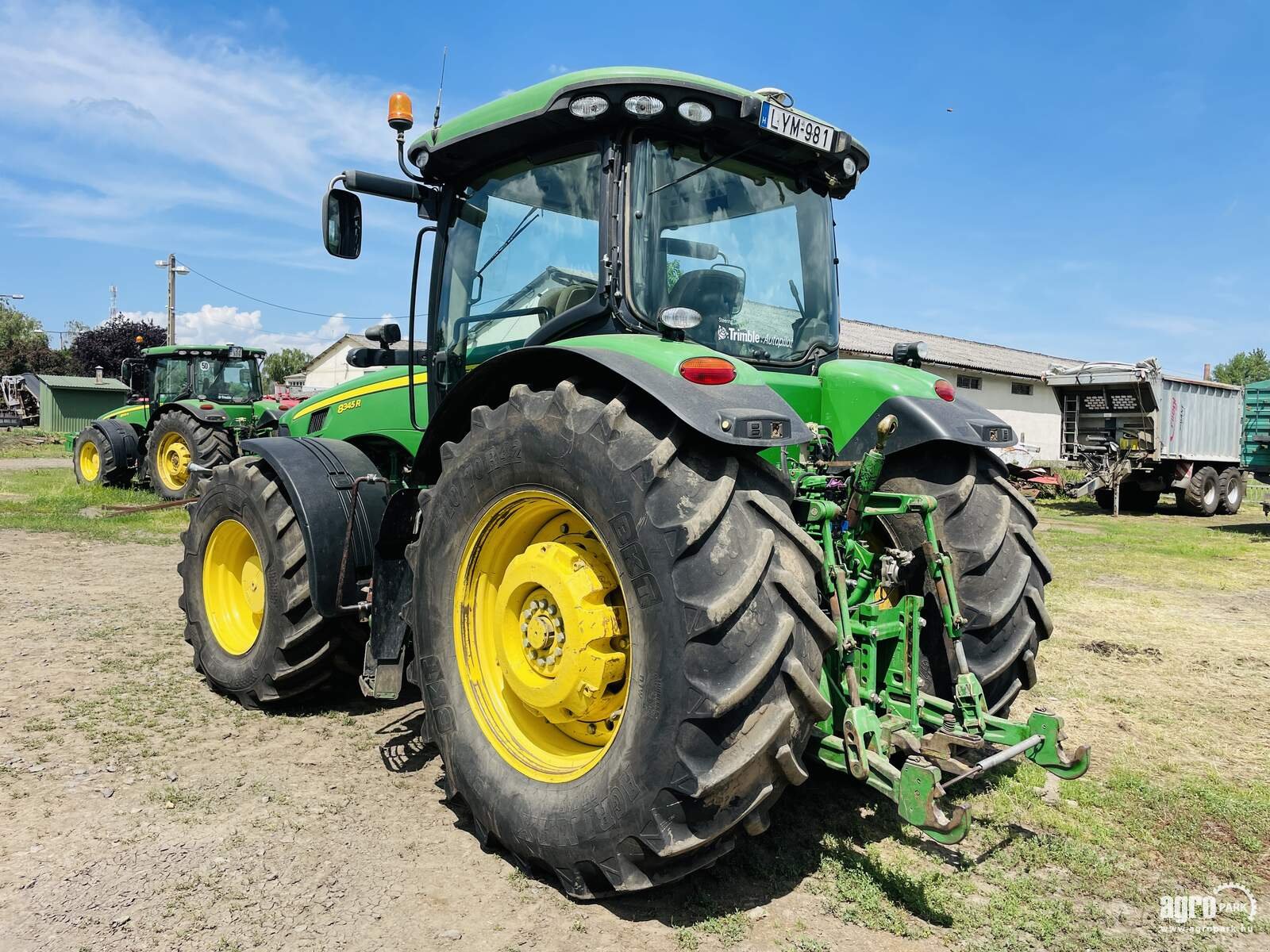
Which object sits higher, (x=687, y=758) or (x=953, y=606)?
(x=953, y=606)

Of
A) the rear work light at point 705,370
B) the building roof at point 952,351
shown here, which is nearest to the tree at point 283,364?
the building roof at point 952,351

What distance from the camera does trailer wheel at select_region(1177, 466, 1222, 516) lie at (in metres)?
17.3

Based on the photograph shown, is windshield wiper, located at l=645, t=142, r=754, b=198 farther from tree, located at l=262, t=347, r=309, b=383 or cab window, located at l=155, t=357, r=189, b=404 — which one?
tree, located at l=262, t=347, r=309, b=383

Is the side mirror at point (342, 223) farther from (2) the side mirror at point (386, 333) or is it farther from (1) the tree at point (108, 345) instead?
(1) the tree at point (108, 345)

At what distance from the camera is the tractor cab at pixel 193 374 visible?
1561 centimetres

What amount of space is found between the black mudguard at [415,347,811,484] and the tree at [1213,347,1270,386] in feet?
268

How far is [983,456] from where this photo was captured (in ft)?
11.6

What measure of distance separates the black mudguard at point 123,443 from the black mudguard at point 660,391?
14.4 metres

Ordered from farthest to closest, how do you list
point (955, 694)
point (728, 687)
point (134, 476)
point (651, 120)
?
point (134, 476) → point (651, 120) → point (955, 694) → point (728, 687)

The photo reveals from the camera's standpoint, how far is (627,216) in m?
3.22

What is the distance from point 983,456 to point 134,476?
1638 centimetres

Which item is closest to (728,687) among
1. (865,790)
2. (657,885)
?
(657,885)

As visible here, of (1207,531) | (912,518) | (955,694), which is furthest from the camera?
(1207,531)

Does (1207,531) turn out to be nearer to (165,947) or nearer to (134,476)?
(165,947)
